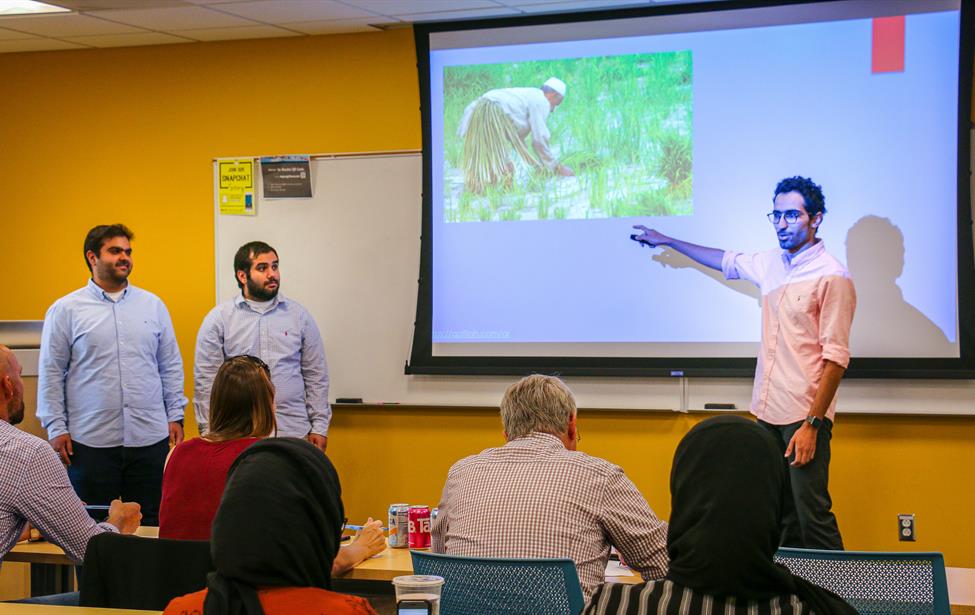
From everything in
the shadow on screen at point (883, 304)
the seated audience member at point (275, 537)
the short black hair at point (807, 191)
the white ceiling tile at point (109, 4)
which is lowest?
the seated audience member at point (275, 537)

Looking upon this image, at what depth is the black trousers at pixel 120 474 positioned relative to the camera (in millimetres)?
5227

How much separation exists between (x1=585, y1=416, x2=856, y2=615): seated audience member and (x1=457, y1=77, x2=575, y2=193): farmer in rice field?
3775mm

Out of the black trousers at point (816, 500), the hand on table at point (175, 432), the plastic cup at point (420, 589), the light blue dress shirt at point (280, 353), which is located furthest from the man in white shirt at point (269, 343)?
the plastic cup at point (420, 589)

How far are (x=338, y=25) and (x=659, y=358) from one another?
2404 millimetres

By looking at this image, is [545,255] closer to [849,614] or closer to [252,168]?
[252,168]

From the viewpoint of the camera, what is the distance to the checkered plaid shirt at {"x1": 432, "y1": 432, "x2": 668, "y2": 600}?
8.79 ft

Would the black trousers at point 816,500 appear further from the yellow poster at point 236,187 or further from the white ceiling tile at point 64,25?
the white ceiling tile at point 64,25

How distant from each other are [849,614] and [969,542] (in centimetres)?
361

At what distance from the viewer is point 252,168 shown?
6059 mm

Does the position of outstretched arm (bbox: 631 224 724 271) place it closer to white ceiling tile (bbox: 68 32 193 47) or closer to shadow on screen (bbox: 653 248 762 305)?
shadow on screen (bbox: 653 248 762 305)

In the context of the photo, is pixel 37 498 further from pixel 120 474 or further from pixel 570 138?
pixel 570 138

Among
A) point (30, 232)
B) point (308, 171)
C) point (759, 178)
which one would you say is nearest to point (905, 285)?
point (759, 178)

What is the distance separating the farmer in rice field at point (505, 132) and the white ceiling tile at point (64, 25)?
190cm

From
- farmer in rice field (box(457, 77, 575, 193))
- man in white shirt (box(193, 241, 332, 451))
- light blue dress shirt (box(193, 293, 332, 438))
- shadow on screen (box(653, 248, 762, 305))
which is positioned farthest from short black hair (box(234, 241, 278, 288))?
shadow on screen (box(653, 248, 762, 305))
